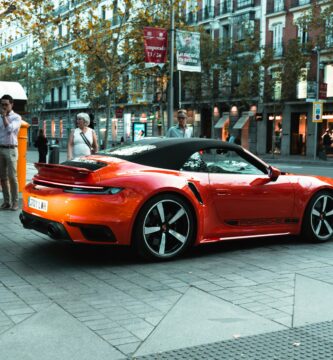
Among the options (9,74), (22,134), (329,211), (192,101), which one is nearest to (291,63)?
(192,101)

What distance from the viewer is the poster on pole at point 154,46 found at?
15.5 metres

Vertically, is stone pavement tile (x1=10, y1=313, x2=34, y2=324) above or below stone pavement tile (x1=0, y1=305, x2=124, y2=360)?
below

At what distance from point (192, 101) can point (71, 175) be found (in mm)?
43358

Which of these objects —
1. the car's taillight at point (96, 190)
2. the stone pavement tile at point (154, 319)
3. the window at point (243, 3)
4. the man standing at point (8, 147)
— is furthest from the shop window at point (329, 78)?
Result: the stone pavement tile at point (154, 319)

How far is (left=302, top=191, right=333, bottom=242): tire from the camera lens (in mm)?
7109

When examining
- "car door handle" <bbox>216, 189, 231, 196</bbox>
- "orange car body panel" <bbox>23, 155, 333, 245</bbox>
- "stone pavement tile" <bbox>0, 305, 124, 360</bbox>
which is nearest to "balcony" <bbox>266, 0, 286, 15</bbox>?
"orange car body panel" <bbox>23, 155, 333, 245</bbox>

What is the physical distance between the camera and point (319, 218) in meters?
7.23

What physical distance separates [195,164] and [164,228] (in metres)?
0.89

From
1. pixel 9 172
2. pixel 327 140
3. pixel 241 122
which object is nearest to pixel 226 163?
pixel 9 172

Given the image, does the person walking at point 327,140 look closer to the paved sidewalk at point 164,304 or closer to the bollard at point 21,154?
the bollard at point 21,154

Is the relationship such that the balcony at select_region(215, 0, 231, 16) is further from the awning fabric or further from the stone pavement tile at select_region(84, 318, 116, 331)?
the stone pavement tile at select_region(84, 318, 116, 331)

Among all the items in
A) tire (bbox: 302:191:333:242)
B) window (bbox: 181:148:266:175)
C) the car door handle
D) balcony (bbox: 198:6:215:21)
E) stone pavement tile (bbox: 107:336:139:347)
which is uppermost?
balcony (bbox: 198:6:215:21)

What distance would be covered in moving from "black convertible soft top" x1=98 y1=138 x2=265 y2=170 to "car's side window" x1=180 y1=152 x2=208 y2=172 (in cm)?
4

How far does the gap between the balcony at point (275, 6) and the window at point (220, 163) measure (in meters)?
39.6
